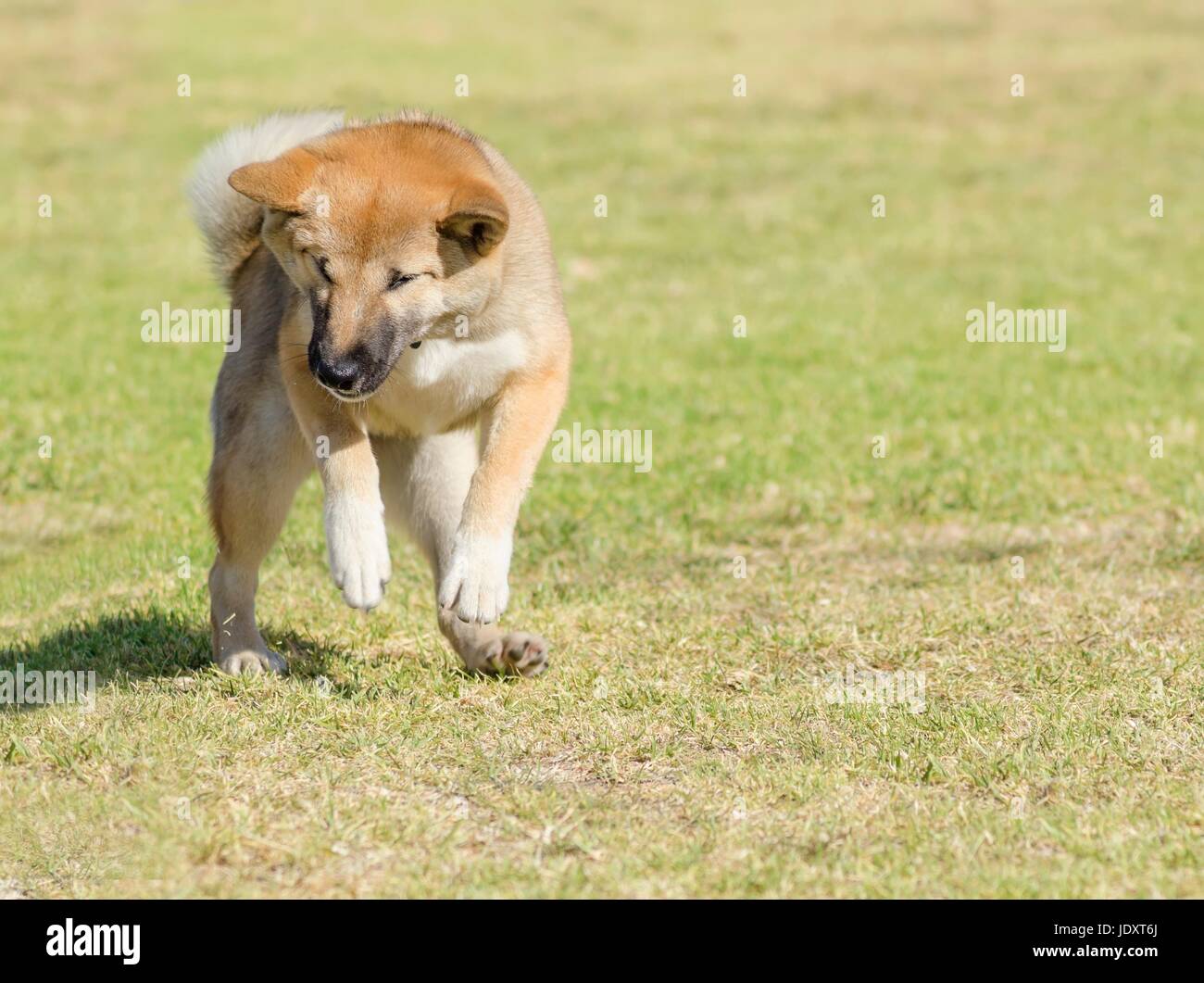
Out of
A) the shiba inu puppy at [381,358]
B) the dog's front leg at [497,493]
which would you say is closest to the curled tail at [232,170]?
the shiba inu puppy at [381,358]

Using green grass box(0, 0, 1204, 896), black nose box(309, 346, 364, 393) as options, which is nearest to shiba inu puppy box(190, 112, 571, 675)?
black nose box(309, 346, 364, 393)

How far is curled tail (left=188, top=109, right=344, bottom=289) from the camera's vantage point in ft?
20.9

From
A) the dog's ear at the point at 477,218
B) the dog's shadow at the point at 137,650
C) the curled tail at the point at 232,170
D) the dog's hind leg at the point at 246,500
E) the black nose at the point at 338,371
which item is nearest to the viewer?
the black nose at the point at 338,371

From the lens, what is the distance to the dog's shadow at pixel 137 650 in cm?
622

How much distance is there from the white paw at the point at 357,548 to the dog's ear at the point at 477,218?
962 mm

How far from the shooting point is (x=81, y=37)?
26562 millimetres

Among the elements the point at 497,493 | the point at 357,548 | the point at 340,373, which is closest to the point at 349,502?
the point at 357,548

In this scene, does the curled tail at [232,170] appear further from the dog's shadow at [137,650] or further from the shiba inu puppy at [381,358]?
the dog's shadow at [137,650]

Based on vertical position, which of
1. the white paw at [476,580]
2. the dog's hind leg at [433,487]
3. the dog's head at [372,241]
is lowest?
the white paw at [476,580]

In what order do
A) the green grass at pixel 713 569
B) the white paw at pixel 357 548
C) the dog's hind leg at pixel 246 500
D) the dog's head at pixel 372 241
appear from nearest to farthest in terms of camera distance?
the green grass at pixel 713 569 → the dog's head at pixel 372 241 → the white paw at pixel 357 548 → the dog's hind leg at pixel 246 500

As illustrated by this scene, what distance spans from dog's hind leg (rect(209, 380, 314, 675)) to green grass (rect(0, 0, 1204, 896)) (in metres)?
0.22
